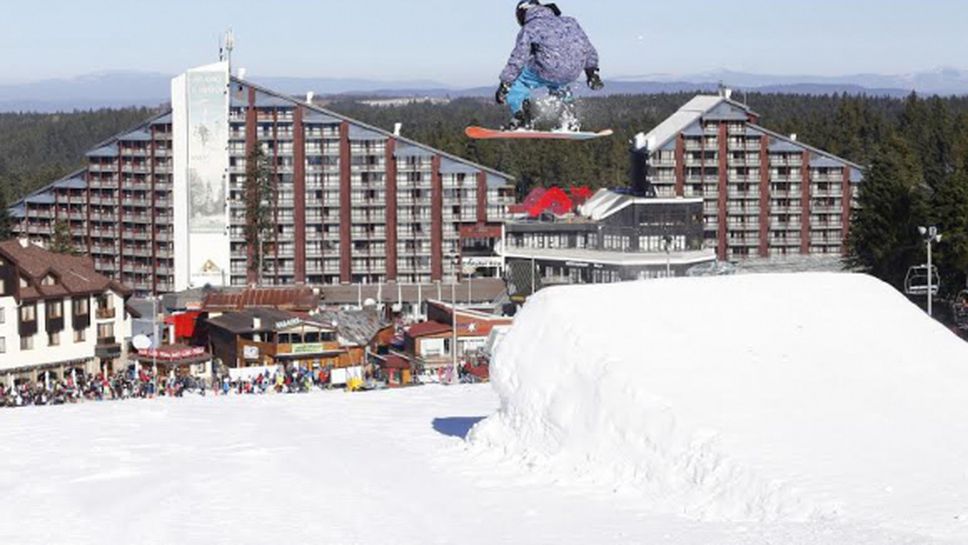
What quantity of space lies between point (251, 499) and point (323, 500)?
3.38ft

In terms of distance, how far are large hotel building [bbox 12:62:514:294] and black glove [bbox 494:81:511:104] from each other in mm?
71107

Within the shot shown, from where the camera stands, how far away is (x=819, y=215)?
351ft

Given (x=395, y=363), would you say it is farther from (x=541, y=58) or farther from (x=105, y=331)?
(x=541, y=58)

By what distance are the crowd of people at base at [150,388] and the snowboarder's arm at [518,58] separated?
16.9 m

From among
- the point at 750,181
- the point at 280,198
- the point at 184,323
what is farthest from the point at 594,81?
the point at 750,181

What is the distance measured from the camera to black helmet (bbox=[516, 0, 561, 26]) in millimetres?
24453

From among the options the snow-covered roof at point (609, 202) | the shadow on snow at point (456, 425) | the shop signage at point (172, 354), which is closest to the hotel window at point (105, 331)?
the shop signage at point (172, 354)

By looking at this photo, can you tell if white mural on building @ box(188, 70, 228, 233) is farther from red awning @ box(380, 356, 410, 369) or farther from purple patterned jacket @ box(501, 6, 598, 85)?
purple patterned jacket @ box(501, 6, 598, 85)

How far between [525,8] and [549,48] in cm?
85

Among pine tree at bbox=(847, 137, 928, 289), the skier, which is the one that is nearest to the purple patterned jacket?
the skier

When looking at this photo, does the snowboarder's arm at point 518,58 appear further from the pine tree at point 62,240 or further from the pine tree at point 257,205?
the pine tree at point 62,240

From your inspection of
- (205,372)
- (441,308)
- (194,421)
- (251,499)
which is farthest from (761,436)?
(441,308)

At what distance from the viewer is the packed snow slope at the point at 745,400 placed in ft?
70.6

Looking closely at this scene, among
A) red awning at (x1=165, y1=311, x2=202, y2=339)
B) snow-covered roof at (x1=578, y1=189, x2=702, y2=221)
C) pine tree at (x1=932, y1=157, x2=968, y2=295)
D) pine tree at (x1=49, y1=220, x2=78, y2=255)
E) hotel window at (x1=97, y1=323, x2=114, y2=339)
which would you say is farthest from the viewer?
pine tree at (x1=49, y1=220, x2=78, y2=255)
